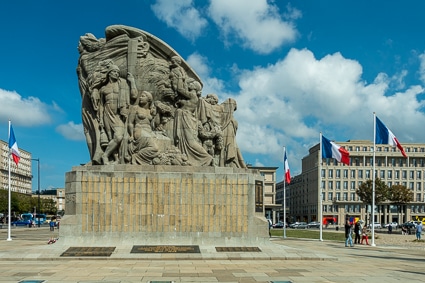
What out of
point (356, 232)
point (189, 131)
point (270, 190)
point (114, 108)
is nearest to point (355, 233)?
point (356, 232)

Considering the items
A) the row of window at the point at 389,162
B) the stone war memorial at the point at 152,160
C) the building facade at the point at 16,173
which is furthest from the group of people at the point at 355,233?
the building facade at the point at 16,173

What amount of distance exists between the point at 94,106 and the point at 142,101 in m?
2.33

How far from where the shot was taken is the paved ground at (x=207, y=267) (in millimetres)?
15172

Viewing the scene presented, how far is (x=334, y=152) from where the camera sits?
33.6 metres

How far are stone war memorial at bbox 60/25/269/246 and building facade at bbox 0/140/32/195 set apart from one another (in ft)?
332

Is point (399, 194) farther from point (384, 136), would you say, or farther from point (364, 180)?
point (384, 136)

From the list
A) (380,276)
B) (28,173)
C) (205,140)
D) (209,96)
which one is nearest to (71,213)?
(205,140)

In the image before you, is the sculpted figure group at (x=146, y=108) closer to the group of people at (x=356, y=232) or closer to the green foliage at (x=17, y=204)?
the group of people at (x=356, y=232)

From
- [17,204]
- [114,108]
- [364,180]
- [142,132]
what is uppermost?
[114,108]

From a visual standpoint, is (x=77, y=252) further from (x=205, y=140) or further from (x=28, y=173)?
(x=28, y=173)

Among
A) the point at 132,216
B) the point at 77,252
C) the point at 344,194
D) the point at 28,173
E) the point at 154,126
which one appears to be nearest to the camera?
the point at 77,252

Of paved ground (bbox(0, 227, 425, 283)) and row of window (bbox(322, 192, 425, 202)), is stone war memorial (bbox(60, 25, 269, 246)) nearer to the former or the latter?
paved ground (bbox(0, 227, 425, 283))

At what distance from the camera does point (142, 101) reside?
2391cm

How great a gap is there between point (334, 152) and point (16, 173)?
11438cm
